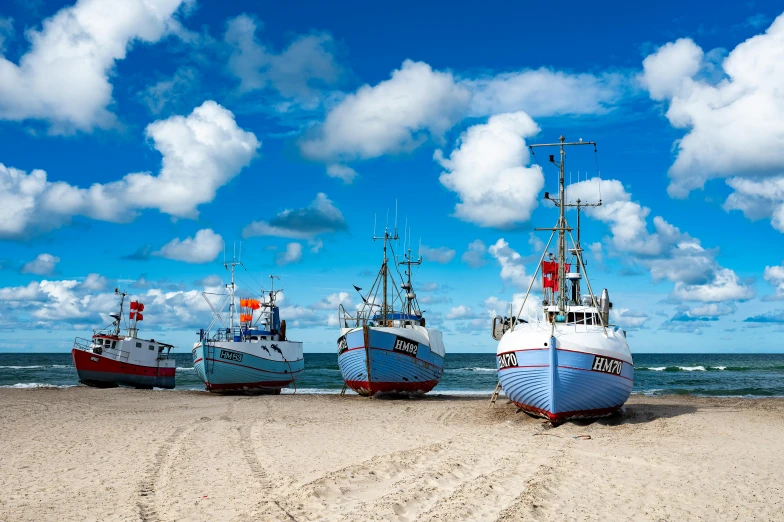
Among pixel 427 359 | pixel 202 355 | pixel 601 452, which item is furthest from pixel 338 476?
pixel 202 355

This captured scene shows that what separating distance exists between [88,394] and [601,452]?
32105 mm

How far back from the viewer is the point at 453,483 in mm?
11422

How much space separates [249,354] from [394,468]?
2737cm

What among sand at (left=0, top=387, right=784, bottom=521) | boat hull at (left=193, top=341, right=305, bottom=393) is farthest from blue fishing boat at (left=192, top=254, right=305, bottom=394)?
sand at (left=0, top=387, right=784, bottom=521)

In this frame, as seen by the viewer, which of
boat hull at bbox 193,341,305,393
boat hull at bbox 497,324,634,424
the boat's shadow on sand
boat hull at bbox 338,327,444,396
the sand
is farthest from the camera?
boat hull at bbox 193,341,305,393

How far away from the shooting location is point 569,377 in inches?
716

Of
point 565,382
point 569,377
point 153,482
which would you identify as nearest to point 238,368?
point 565,382

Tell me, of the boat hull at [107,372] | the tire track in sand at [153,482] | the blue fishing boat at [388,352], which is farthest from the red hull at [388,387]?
the boat hull at [107,372]

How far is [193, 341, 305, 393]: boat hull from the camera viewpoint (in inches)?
1496

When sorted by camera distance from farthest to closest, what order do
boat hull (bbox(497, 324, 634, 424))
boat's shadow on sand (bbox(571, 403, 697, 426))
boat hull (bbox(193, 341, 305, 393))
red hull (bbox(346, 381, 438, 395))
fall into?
1. boat hull (bbox(193, 341, 305, 393))
2. red hull (bbox(346, 381, 438, 395))
3. boat's shadow on sand (bbox(571, 403, 697, 426))
4. boat hull (bbox(497, 324, 634, 424))

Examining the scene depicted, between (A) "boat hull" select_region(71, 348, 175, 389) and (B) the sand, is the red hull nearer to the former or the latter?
(B) the sand

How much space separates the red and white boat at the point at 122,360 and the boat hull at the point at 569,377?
3283 cm

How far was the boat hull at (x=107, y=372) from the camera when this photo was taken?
1693 inches

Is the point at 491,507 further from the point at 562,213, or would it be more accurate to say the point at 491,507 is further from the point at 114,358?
the point at 114,358
